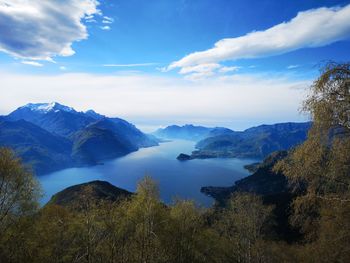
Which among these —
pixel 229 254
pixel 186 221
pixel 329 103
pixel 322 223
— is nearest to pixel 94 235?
pixel 186 221

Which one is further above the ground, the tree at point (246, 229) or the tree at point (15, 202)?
the tree at point (15, 202)

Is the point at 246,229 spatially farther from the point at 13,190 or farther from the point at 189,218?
the point at 13,190

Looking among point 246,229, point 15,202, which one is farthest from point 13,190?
point 246,229

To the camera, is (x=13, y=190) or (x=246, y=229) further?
(x=246, y=229)

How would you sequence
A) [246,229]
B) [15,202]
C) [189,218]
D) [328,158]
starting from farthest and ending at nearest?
[246,229], [189,218], [15,202], [328,158]

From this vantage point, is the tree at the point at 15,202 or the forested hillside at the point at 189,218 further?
the tree at the point at 15,202

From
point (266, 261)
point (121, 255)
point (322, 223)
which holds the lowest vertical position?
A: point (266, 261)

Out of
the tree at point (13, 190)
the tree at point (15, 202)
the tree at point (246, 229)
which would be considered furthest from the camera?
the tree at point (246, 229)

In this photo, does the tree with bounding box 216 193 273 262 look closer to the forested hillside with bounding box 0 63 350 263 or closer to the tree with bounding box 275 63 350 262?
the forested hillside with bounding box 0 63 350 263

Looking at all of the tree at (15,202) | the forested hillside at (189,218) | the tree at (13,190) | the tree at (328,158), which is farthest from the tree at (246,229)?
the tree at (328,158)

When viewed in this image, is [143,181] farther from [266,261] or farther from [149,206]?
[266,261]

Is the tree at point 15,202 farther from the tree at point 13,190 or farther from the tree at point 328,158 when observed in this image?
the tree at point 328,158
